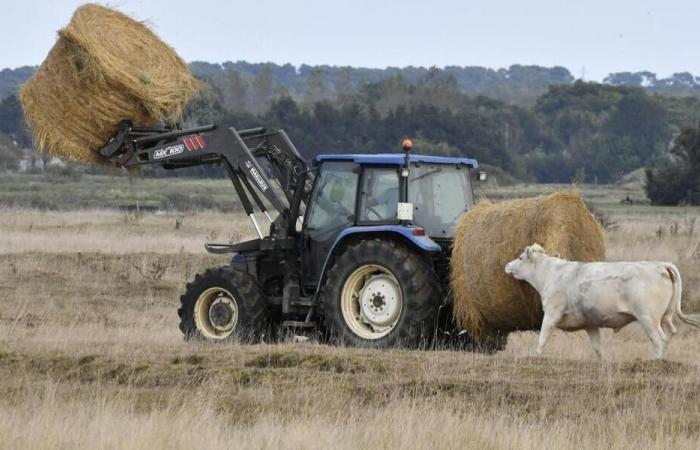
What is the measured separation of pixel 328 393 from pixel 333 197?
4425mm

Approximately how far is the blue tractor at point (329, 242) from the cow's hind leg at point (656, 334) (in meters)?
2.05

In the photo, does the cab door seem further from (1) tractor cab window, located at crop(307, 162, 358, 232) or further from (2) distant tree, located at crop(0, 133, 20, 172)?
(2) distant tree, located at crop(0, 133, 20, 172)

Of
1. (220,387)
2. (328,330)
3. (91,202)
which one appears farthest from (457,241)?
(91,202)

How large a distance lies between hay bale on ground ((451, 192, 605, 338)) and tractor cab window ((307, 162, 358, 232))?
4.86ft

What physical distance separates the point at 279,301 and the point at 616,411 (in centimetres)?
584

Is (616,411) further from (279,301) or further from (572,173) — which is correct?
(572,173)

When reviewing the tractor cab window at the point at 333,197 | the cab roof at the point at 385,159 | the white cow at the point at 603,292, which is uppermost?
the cab roof at the point at 385,159

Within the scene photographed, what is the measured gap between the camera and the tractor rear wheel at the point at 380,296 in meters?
13.7

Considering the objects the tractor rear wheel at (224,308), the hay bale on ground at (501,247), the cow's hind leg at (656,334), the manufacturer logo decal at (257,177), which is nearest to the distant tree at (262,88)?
the manufacturer logo decal at (257,177)

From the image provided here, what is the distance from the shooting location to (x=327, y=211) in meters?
14.9

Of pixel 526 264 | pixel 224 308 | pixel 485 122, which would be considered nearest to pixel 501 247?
pixel 526 264

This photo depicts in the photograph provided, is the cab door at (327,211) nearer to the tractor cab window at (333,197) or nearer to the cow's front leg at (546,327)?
the tractor cab window at (333,197)

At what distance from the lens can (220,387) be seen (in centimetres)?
1109

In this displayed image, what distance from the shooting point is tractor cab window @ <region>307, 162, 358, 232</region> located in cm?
1473
